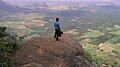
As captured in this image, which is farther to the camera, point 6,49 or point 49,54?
point 6,49

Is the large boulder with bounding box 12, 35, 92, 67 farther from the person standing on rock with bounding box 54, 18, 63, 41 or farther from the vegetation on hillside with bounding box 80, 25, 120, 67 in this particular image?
the vegetation on hillside with bounding box 80, 25, 120, 67

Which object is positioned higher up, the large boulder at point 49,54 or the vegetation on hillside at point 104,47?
the large boulder at point 49,54

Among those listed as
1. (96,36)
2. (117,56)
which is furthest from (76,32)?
(117,56)

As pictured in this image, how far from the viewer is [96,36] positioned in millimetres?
166375

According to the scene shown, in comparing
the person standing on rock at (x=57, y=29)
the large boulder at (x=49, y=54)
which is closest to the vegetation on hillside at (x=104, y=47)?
the large boulder at (x=49, y=54)

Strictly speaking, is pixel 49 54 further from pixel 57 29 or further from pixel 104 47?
pixel 104 47

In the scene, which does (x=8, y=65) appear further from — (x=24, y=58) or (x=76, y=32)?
(x=76, y=32)

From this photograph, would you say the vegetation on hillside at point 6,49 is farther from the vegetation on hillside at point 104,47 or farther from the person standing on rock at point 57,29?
the vegetation on hillside at point 104,47

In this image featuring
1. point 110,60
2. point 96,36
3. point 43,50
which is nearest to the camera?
point 43,50

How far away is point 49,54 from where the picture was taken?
37.4 metres

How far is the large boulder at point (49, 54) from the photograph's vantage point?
36.5 m

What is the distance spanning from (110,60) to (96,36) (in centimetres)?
6636

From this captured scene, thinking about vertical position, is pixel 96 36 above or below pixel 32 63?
below

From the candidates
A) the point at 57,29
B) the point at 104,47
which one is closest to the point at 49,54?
the point at 57,29
